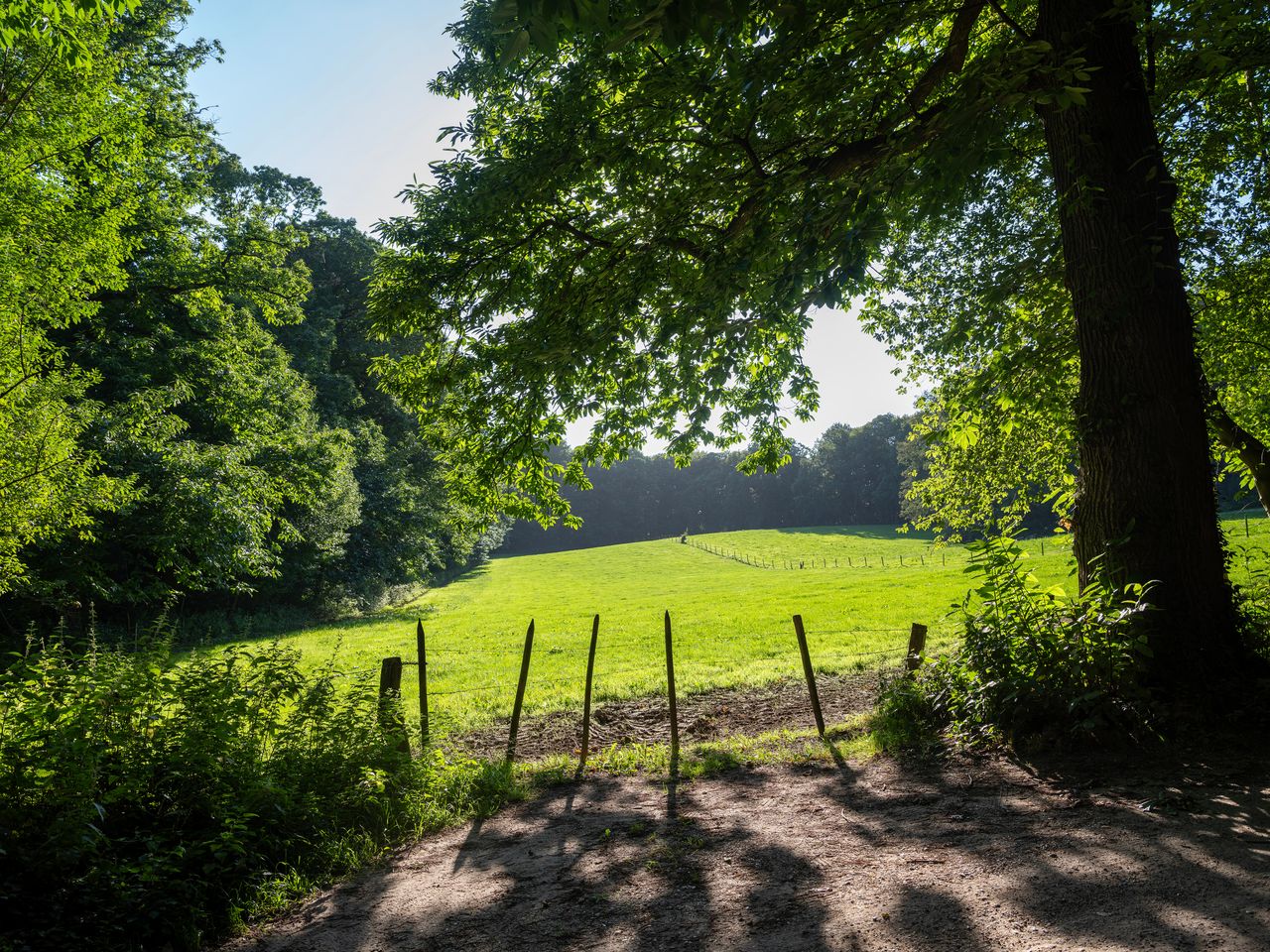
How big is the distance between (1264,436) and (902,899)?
1395cm

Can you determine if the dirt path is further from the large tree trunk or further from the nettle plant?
the large tree trunk

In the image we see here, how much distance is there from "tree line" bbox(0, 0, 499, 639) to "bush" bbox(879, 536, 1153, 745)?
7.87 m

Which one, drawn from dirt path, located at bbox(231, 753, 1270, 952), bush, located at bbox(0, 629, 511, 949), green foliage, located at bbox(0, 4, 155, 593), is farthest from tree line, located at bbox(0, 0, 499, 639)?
dirt path, located at bbox(231, 753, 1270, 952)

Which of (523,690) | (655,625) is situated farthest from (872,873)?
(655,625)

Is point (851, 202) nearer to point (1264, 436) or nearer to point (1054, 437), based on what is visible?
point (1054, 437)

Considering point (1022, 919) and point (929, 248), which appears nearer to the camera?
point (1022, 919)

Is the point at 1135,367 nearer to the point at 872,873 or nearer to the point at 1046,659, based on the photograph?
the point at 1046,659

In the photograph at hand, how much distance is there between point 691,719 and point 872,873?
7.21 m

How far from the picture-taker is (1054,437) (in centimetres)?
1309

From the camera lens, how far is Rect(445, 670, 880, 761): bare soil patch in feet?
34.9

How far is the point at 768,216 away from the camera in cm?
785

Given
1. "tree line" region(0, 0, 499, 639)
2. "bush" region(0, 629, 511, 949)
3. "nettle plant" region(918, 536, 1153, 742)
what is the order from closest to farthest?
"bush" region(0, 629, 511, 949) → "nettle plant" region(918, 536, 1153, 742) → "tree line" region(0, 0, 499, 639)

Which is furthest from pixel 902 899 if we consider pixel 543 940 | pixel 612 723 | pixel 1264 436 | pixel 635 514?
pixel 635 514

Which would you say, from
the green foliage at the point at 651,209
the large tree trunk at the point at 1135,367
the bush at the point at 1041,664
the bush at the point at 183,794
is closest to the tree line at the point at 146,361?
the green foliage at the point at 651,209
